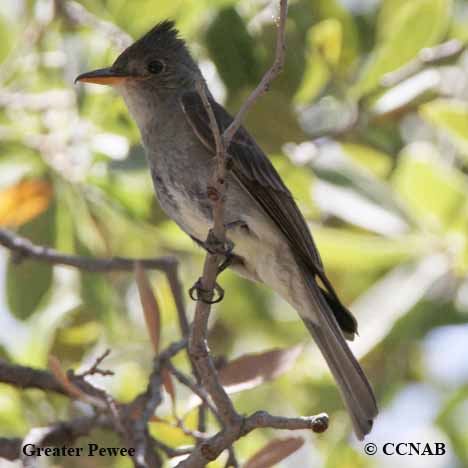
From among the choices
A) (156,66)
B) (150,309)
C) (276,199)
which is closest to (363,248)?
(276,199)

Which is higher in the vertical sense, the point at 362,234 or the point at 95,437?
the point at 362,234

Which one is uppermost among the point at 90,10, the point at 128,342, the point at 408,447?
the point at 90,10

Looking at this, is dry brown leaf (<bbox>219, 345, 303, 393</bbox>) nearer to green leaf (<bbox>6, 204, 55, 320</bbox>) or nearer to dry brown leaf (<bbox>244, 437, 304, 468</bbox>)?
dry brown leaf (<bbox>244, 437, 304, 468</bbox>)

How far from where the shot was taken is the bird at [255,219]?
13.8 feet

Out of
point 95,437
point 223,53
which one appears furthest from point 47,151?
point 95,437

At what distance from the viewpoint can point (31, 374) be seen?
4004mm

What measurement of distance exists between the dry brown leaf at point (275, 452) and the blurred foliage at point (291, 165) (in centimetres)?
91

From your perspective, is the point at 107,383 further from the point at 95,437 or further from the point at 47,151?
the point at 47,151

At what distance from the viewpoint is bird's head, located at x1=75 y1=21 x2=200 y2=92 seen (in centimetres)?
472

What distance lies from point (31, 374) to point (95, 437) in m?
0.46

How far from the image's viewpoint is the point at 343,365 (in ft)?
13.9

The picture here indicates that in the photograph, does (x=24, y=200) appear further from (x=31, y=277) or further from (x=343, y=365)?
(x=343, y=365)

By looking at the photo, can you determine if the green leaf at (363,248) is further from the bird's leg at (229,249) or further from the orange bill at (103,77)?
the orange bill at (103,77)

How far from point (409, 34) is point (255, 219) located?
0.94 m
